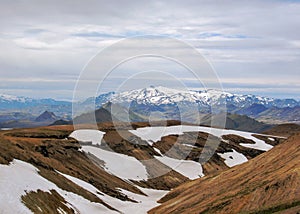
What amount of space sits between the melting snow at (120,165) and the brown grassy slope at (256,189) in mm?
28684

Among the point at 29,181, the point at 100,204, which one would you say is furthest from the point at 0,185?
the point at 100,204

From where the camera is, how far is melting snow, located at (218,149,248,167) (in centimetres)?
16350

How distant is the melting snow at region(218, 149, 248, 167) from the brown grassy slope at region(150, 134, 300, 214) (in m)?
71.9

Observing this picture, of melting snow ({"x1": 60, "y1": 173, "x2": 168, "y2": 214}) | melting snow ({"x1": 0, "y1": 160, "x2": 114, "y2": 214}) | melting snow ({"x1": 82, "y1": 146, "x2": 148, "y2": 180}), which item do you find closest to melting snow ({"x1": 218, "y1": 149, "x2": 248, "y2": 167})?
melting snow ({"x1": 82, "y1": 146, "x2": 148, "y2": 180})

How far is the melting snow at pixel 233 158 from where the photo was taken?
164 metres

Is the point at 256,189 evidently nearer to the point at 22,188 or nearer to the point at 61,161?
the point at 22,188

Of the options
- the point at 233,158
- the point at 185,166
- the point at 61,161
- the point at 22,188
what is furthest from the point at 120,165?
the point at 22,188

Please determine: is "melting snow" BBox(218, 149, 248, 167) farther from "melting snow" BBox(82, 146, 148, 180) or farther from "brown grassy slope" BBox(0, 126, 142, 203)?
"brown grassy slope" BBox(0, 126, 142, 203)

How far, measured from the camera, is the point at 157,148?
6014 inches

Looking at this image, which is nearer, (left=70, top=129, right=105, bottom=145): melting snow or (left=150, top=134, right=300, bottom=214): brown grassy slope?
(left=150, top=134, right=300, bottom=214): brown grassy slope

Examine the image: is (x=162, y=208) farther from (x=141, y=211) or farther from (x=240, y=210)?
(x=240, y=210)

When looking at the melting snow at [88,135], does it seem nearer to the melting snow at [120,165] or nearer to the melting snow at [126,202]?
the melting snow at [120,165]

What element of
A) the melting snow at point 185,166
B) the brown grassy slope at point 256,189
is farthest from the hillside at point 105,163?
the brown grassy slope at point 256,189

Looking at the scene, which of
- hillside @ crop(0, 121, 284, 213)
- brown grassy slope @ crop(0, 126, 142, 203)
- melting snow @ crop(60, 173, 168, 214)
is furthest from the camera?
melting snow @ crop(60, 173, 168, 214)
